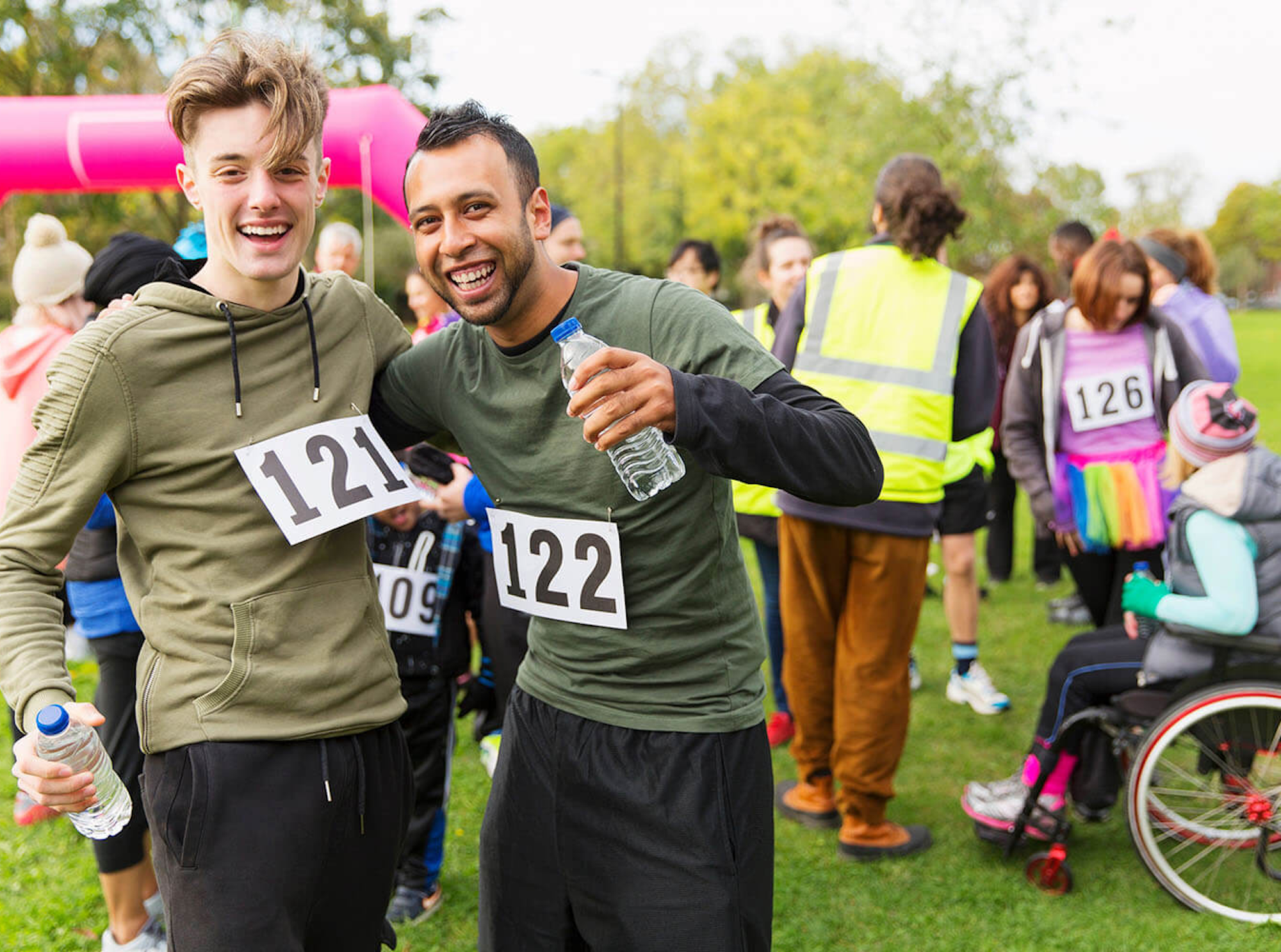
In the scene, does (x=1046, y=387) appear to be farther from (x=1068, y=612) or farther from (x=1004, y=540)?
(x=1004, y=540)

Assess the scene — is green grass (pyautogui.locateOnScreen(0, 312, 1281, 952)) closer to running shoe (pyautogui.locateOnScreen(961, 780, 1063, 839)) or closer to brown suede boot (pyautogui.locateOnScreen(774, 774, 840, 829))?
brown suede boot (pyautogui.locateOnScreen(774, 774, 840, 829))

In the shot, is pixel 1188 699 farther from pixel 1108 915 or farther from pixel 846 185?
pixel 846 185

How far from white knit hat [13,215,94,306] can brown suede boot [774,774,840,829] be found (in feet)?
10.2

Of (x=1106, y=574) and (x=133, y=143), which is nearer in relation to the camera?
(x=1106, y=574)

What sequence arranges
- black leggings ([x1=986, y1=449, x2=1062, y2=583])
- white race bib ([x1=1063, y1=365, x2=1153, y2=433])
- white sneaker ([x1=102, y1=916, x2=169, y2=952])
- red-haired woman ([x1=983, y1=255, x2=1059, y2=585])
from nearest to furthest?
white sneaker ([x1=102, y1=916, x2=169, y2=952]), white race bib ([x1=1063, y1=365, x2=1153, y2=433]), red-haired woman ([x1=983, y1=255, x2=1059, y2=585]), black leggings ([x1=986, y1=449, x2=1062, y2=583])

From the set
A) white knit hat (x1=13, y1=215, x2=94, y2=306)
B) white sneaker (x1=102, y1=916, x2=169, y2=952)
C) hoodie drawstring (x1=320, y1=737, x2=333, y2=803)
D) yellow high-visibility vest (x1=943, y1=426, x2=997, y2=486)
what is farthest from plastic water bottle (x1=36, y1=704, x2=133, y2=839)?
yellow high-visibility vest (x1=943, y1=426, x2=997, y2=486)

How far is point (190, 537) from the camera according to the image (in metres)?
1.87

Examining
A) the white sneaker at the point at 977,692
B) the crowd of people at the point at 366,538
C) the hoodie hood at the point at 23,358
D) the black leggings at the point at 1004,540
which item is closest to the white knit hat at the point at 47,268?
the hoodie hood at the point at 23,358

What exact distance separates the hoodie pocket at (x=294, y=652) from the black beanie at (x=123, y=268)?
1323 mm

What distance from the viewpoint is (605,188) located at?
50.5 m

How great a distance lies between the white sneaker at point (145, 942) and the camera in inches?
125

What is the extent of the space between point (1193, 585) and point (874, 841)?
139cm

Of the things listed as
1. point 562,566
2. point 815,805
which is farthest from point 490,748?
point 562,566

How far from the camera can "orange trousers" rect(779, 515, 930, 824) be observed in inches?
148
